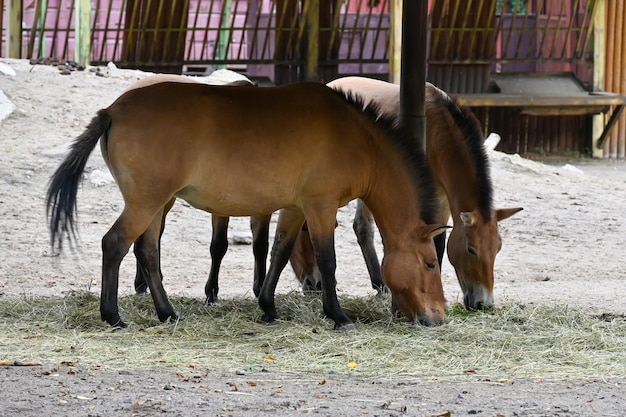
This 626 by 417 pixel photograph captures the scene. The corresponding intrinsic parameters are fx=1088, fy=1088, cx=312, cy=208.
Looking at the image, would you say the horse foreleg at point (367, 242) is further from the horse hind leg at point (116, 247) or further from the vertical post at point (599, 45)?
the vertical post at point (599, 45)

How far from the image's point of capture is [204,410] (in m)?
4.45

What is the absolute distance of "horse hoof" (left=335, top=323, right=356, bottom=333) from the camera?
6562mm

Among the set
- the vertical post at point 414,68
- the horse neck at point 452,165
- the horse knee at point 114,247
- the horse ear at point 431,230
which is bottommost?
the horse knee at point 114,247

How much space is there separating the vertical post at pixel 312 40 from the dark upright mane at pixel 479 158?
9.15 meters

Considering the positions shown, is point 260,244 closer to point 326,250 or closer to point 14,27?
point 326,250

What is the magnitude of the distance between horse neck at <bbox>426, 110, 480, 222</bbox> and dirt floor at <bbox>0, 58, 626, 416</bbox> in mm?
998

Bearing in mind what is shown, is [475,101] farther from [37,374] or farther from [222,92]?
[37,374]

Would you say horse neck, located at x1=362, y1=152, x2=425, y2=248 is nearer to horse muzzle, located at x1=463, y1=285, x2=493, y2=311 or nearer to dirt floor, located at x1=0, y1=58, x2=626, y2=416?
horse muzzle, located at x1=463, y1=285, x2=493, y2=311

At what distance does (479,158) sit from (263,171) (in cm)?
156

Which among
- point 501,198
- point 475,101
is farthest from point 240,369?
point 475,101

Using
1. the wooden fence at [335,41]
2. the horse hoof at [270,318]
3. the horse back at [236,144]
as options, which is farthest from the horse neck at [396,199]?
the wooden fence at [335,41]

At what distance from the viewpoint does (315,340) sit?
20.4ft

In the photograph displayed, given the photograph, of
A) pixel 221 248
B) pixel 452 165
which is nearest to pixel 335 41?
pixel 221 248

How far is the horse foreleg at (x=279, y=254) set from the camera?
22.9 feet
